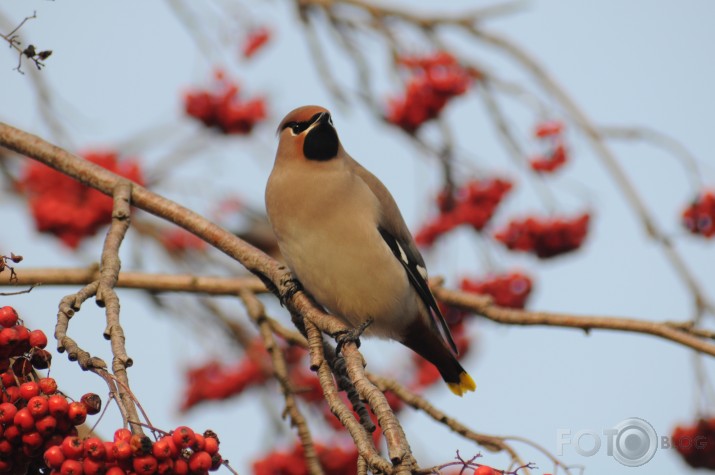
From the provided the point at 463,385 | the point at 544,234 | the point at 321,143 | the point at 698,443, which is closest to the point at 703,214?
the point at 544,234

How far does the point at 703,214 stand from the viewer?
5.38 metres

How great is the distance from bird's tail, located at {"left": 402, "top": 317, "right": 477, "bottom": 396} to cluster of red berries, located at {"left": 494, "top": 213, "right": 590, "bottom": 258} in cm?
119

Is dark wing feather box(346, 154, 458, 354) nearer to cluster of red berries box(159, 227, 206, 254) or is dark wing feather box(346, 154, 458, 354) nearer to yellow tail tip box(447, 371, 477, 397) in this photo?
yellow tail tip box(447, 371, 477, 397)

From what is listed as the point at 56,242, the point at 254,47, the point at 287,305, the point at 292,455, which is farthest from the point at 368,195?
the point at 254,47

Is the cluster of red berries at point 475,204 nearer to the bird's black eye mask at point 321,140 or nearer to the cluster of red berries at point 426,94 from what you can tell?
the cluster of red berries at point 426,94

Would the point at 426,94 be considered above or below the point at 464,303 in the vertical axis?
above

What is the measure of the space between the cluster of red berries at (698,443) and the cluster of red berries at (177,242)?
2.84 meters

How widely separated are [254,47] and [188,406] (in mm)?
2335

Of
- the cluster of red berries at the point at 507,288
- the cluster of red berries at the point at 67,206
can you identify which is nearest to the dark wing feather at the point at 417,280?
the cluster of red berries at the point at 507,288

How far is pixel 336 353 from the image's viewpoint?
3.19 m

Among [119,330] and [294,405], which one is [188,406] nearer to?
[294,405]

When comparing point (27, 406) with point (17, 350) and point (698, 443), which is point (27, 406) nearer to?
point (17, 350)

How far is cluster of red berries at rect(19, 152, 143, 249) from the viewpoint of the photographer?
16.5 feet

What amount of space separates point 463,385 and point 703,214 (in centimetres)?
182
